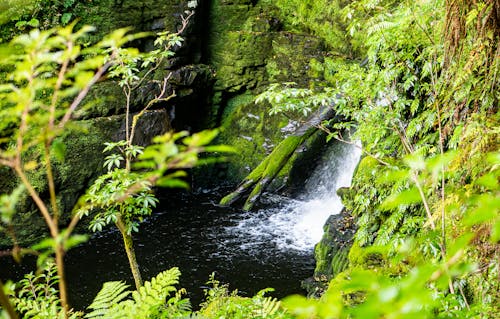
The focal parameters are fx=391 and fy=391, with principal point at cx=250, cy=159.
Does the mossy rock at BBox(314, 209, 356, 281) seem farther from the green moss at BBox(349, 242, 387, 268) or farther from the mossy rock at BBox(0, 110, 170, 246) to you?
the mossy rock at BBox(0, 110, 170, 246)

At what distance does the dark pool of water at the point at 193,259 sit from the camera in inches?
268

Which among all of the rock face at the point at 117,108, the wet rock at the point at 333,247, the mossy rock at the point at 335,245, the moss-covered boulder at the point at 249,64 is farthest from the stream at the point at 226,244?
the moss-covered boulder at the point at 249,64

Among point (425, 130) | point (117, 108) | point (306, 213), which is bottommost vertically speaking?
point (306, 213)

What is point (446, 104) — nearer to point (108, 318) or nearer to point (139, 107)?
point (108, 318)

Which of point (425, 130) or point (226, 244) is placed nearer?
point (425, 130)

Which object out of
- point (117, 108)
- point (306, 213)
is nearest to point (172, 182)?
point (306, 213)

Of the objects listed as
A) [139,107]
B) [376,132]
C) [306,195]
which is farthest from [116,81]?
[376,132]

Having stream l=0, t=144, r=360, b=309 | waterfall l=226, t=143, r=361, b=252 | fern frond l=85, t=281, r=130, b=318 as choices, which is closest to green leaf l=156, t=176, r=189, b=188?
fern frond l=85, t=281, r=130, b=318

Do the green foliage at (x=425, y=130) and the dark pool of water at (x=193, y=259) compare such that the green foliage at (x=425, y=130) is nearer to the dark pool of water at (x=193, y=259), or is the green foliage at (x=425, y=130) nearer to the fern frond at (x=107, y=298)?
the fern frond at (x=107, y=298)

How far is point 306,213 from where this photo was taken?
8914 millimetres

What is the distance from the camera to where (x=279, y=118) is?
36.4 ft

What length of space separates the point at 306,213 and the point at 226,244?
206cm

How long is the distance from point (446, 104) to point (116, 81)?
7904mm

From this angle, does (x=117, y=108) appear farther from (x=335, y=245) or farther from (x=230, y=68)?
(x=335, y=245)
